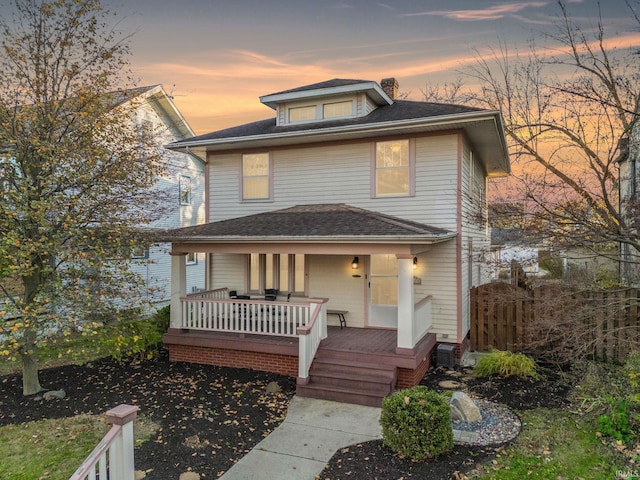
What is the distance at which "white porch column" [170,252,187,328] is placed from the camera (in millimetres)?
10219

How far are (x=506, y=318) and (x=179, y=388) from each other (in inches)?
316

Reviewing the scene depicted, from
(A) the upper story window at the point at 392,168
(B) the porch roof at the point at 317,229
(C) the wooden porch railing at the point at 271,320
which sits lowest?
(C) the wooden porch railing at the point at 271,320

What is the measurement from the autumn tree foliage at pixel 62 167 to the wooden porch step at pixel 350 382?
157 inches

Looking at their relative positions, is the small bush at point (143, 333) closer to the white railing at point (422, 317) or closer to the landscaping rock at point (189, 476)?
the landscaping rock at point (189, 476)

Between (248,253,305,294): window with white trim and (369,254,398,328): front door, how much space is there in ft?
6.71

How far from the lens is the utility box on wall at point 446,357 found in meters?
9.49

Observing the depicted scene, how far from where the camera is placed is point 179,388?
323 inches

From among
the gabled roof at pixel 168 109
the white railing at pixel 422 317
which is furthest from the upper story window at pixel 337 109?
the gabled roof at pixel 168 109

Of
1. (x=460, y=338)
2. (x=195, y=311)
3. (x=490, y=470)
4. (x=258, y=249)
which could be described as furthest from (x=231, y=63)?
(x=490, y=470)

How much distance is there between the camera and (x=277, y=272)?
11.7m

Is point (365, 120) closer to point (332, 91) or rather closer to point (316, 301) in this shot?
point (332, 91)

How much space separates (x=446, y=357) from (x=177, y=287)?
6872 millimetres

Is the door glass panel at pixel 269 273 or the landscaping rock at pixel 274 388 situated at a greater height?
the door glass panel at pixel 269 273

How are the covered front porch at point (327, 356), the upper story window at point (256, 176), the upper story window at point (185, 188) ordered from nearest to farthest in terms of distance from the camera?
1. the covered front porch at point (327, 356)
2. the upper story window at point (256, 176)
3. the upper story window at point (185, 188)
